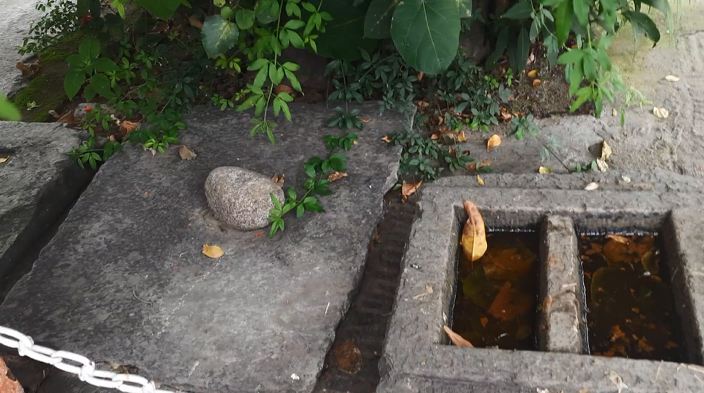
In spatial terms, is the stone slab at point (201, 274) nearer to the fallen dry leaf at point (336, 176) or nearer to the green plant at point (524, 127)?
the fallen dry leaf at point (336, 176)

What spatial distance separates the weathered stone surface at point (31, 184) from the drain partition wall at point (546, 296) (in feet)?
6.01

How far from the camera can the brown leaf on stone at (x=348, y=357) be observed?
7.55 feet

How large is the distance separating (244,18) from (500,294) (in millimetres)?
1660

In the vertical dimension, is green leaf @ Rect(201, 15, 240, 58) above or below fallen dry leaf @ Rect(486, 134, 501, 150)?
above

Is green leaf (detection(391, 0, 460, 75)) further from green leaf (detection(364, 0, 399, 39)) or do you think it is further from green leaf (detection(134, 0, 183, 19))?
green leaf (detection(134, 0, 183, 19))

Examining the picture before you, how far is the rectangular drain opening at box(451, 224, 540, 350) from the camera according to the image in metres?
2.17

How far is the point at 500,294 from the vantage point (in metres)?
2.27

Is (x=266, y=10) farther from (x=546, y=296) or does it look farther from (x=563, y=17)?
(x=546, y=296)

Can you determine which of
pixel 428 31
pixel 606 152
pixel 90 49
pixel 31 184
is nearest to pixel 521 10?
pixel 428 31

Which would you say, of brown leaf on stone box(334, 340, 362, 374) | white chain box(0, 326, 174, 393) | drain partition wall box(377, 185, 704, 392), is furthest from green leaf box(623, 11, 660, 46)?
white chain box(0, 326, 174, 393)

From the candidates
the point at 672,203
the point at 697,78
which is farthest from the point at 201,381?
the point at 697,78

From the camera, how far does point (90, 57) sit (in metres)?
3.24

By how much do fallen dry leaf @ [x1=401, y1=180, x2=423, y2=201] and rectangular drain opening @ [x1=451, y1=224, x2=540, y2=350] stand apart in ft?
1.97

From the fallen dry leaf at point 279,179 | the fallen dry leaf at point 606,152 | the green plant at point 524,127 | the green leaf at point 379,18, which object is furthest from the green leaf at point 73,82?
the fallen dry leaf at point 606,152
